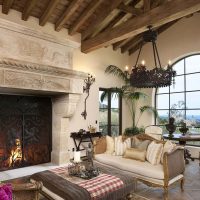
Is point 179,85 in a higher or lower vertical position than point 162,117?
higher

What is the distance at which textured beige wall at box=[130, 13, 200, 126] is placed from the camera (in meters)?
6.17

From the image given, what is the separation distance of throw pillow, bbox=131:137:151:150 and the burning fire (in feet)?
8.86

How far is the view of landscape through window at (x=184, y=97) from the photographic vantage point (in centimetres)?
629

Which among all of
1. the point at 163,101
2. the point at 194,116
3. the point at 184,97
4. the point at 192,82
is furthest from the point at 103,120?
the point at 192,82

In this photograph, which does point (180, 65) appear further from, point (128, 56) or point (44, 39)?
point (44, 39)

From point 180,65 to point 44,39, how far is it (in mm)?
4406

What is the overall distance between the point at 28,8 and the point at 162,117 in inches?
205

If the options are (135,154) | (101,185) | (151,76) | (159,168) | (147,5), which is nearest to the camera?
(101,185)

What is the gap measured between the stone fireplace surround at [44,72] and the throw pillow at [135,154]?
6.19 ft

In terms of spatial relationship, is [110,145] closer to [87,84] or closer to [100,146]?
[100,146]

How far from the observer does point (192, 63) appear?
647cm

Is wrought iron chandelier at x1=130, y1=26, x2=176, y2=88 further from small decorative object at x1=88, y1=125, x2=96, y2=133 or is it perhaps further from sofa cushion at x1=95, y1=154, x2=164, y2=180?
small decorative object at x1=88, y1=125, x2=96, y2=133

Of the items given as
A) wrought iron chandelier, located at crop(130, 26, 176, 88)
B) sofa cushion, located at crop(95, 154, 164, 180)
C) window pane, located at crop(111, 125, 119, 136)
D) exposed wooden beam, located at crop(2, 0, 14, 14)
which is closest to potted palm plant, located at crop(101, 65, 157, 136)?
window pane, located at crop(111, 125, 119, 136)

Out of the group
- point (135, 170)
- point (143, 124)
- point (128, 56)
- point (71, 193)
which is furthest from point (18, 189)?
point (128, 56)
